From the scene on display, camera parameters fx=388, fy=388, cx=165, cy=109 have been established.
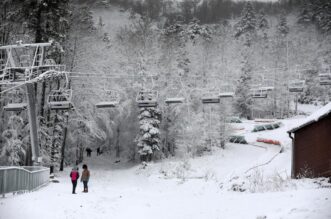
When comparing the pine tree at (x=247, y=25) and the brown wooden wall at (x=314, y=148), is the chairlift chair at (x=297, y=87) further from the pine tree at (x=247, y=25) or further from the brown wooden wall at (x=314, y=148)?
the pine tree at (x=247, y=25)

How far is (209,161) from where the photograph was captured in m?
42.2

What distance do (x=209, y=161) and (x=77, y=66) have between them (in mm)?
17543

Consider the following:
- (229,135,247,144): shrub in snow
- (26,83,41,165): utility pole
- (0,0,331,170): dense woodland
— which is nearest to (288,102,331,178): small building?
(0,0,331,170): dense woodland

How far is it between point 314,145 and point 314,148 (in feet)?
0.58

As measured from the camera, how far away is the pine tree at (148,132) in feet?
140

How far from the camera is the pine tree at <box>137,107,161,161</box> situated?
140 feet

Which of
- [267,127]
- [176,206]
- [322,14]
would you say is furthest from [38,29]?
[322,14]

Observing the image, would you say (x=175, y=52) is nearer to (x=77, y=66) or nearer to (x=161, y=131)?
(x=161, y=131)

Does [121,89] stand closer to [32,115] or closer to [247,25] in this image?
[32,115]

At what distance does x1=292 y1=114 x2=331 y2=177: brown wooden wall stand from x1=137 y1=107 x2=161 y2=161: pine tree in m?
20.3

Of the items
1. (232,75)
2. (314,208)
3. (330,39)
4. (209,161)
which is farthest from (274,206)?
(330,39)

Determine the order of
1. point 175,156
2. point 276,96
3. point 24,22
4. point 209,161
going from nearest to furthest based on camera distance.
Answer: point 24,22 → point 209,161 → point 175,156 → point 276,96

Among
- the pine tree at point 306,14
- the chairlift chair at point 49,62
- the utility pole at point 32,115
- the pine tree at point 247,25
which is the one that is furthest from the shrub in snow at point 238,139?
the pine tree at point 306,14

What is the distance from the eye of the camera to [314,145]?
894 inches
